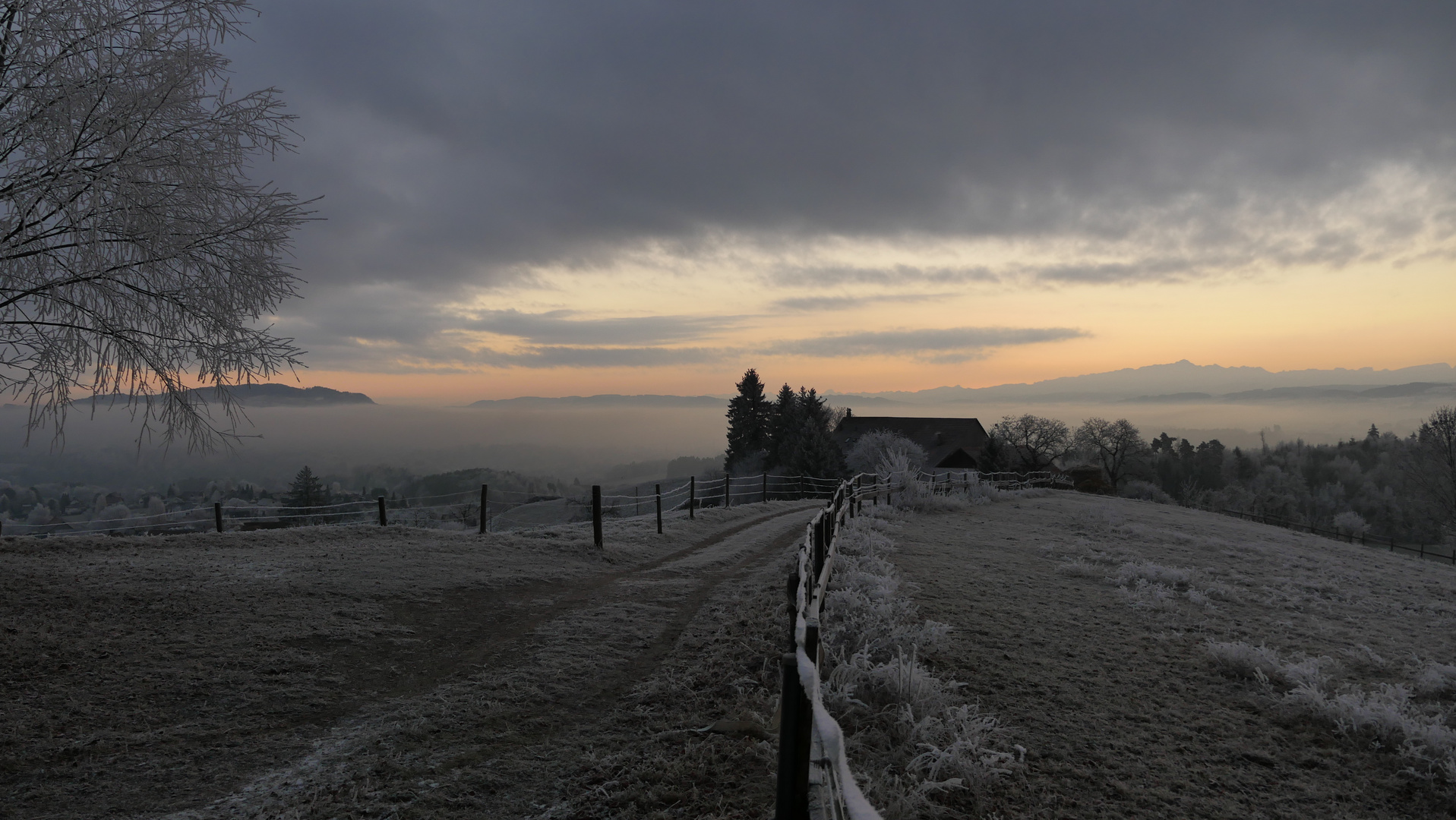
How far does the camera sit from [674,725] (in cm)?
518

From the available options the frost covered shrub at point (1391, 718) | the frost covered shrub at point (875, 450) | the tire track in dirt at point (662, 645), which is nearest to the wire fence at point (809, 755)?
the tire track in dirt at point (662, 645)

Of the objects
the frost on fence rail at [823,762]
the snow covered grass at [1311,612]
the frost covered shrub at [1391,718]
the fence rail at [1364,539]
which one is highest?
the frost on fence rail at [823,762]

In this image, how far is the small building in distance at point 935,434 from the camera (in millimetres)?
62719

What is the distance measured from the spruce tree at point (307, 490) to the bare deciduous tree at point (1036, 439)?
5726 cm

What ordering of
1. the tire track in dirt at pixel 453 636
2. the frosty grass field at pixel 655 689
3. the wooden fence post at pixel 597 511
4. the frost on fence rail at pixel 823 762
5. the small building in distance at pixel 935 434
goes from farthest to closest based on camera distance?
the small building in distance at pixel 935 434 < the wooden fence post at pixel 597 511 < the tire track in dirt at pixel 453 636 < the frosty grass field at pixel 655 689 < the frost on fence rail at pixel 823 762

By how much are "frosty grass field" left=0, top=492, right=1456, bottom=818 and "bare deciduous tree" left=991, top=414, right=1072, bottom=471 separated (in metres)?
58.7

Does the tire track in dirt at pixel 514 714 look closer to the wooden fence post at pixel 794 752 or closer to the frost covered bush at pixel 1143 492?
the wooden fence post at pixel 794 752

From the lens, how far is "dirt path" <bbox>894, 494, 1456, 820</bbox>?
173 inches

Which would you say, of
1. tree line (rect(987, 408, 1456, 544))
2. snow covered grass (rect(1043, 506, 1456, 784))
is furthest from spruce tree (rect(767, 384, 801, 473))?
snow covered grass (rect(1043, 506, 1456, 784))

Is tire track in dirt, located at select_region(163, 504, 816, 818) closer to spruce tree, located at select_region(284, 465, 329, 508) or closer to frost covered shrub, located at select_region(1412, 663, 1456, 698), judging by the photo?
frost covered shrub, located at select_region(1412, 663, 1456, 698)

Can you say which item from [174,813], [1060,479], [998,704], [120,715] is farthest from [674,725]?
[1060,479]

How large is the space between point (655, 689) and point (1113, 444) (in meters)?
81.4

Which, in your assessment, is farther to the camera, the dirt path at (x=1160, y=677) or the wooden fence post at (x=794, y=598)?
the wooden fence post at (x=794, y=598)

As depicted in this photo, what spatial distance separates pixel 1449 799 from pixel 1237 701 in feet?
5.03
